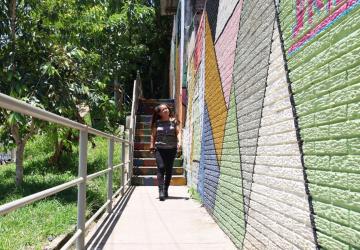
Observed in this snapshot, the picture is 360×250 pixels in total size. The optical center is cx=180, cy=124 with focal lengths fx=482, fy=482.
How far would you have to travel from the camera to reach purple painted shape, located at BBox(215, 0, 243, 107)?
4982 mm

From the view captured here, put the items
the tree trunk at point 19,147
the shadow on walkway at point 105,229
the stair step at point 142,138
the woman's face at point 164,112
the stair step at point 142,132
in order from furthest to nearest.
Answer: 1. the stair step at point 142,132
2. the stair step at point 142,138
3. the tree trunk at point 19,147
4. the woman's face at point 164,112
5. the shadow on walkway at point 105,229

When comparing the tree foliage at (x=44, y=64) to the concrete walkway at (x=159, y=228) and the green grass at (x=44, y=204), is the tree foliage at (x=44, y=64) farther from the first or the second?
the concrete walkway at (x=159, y=228)

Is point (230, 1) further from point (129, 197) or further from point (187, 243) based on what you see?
point (129, 197)

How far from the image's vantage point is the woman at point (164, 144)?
7.80 m

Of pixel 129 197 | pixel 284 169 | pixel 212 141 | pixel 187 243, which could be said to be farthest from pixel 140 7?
pixel 284 169

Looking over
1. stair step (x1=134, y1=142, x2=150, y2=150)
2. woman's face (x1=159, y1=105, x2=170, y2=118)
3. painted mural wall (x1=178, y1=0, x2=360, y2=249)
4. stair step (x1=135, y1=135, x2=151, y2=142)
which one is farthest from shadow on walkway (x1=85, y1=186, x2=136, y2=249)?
stair step (x1=135, y1=135, x2=151, y2=142)

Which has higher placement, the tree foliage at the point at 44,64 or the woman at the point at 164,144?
the tree foliage at the point at 44,64

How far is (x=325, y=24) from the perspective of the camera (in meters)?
2.34

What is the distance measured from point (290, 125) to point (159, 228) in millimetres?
2955

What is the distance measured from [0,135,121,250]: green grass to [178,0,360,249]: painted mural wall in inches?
73.5

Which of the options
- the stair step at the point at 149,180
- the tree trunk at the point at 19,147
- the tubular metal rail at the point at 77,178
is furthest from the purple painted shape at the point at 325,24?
the stair step at the point at 149,180

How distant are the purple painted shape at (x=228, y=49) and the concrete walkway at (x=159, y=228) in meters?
1.45

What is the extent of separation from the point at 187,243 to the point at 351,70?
2.99 metres

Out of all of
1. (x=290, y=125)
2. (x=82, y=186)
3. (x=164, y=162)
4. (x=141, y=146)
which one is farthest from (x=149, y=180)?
(x=290, y=125)
